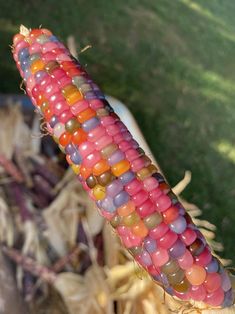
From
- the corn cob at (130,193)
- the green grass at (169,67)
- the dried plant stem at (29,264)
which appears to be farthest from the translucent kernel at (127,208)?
the green grass at (169,67)

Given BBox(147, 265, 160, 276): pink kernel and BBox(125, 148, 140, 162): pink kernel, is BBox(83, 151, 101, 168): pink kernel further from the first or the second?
BBox(147, 265, 160, 276): pink kernel

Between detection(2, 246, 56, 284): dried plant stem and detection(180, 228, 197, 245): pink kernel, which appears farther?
detection(2, 246, 56, 284): dried plant stem

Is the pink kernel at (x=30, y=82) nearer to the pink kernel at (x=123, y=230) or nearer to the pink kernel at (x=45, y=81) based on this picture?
the pink kernel at (x=45, y=81)

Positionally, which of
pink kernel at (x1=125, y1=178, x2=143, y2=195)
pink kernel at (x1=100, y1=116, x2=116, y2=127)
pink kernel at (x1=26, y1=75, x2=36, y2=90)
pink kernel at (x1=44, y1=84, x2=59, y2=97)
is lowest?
pink kernel at (x1=125, y1=178, x2=143, y2=195)

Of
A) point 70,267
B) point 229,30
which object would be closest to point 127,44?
point 229,30

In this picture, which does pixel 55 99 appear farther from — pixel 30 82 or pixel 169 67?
pixel 169 67

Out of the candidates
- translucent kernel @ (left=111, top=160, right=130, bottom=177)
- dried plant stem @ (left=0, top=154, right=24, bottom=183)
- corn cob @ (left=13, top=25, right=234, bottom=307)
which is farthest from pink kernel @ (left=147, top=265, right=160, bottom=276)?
dried plant stem @ (left=0, top=154, right=24, bottom=183)

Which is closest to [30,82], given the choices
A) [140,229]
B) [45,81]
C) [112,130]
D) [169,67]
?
[45,81]
